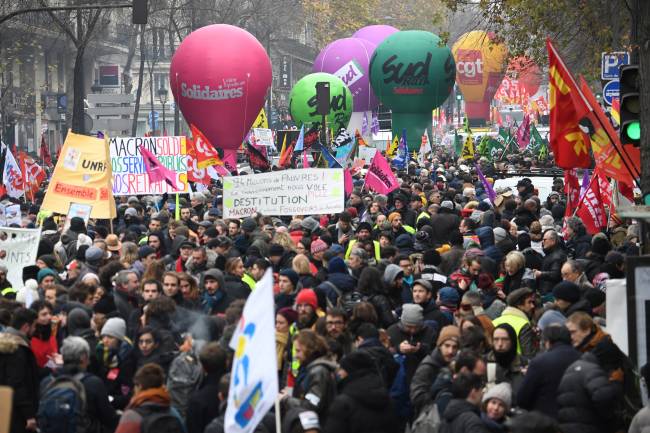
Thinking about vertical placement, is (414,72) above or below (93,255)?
above

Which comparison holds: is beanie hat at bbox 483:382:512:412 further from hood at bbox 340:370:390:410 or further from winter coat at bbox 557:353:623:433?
hood at bbox 340:370:390:410

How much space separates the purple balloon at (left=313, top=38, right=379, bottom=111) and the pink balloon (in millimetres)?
18906

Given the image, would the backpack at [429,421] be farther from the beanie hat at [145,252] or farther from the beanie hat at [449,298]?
the beanie hat at [145,252]

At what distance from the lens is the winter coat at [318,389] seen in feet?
27.1

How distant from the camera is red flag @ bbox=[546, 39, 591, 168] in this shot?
1400 cm

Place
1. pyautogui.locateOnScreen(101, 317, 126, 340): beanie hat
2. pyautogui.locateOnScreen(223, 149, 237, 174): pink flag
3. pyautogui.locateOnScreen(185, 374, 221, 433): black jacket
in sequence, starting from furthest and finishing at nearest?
pyautogui.locateOnScreen(223, 149, 237, 174): pink flag < pyautogui.locateOnScreen(101, 317, 126, 340): beanie hat < pyautogui.locateOnScreen(185, 374, 221, 433): black jacket

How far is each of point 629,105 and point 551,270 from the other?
7.77 feet

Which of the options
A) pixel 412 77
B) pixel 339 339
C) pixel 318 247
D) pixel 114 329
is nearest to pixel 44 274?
pixel 318 247

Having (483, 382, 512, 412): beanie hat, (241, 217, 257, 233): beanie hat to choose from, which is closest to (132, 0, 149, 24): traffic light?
(241, 217, 257, 233): beanie hat

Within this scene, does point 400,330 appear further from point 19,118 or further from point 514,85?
point 514,85

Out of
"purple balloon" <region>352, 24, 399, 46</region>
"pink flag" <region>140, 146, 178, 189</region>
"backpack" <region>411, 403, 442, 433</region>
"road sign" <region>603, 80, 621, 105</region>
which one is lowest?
"backpack" <region>411, 403, 442, 433</region>

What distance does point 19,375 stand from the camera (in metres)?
9.19

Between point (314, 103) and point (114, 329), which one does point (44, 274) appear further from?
point (314, 103)

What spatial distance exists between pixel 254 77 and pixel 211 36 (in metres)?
1.57
